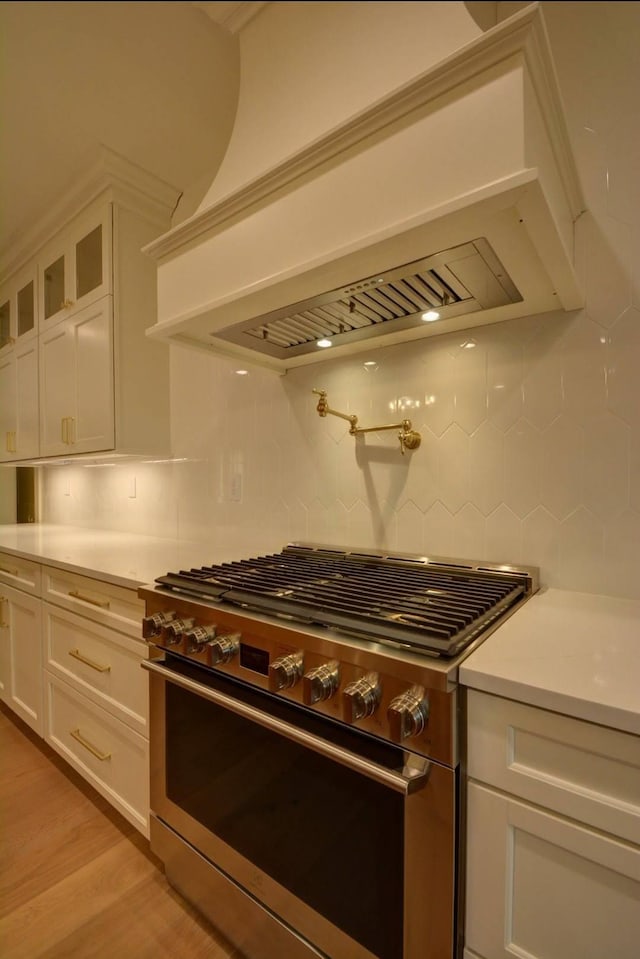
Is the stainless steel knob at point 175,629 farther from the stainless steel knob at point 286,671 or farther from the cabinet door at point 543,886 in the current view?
the cabinet door at point 543,886

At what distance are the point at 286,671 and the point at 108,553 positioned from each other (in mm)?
1162

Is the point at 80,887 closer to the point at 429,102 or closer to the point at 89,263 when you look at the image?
the point at 429,102

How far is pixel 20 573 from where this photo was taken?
6.04ft

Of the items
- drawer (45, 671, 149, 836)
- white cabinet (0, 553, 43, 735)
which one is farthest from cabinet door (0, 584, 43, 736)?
drawer (45, 671, 149, 836)

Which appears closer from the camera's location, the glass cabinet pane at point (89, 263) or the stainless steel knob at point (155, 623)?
the stainless steel knob at point (155, 623)

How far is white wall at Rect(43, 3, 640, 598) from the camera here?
99cm

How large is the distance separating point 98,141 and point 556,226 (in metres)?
0.76

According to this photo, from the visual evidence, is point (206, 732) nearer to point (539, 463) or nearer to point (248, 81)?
point (539, 463)

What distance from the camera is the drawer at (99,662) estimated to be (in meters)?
1.23

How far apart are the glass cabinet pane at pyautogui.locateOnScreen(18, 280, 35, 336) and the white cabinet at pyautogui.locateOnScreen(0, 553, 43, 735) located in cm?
123

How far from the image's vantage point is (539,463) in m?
1.09

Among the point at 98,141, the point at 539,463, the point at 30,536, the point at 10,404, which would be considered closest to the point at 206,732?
the point at 539,463

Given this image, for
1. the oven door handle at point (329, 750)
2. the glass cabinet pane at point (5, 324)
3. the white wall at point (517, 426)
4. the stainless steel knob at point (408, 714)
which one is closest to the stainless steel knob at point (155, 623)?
the oven door handle at point (329, 750)

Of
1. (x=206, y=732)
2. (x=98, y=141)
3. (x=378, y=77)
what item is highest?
(x=378, y=77)
